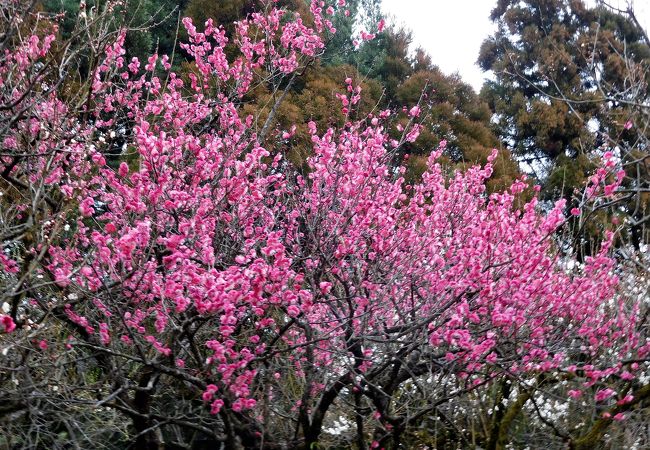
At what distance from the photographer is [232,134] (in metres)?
5.92

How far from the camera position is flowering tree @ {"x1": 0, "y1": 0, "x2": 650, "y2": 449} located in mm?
3315

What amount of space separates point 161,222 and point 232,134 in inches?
96.9

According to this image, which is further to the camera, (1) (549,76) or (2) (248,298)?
(1) (549,76)

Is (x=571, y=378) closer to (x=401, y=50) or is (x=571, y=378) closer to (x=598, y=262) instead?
(x=598, y=262)

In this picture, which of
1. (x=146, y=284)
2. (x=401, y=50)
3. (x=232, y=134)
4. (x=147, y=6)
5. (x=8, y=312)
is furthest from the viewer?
(x=401, y=50)

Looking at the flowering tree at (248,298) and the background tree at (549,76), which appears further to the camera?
the background tree at (549,76)

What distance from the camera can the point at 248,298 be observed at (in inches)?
124

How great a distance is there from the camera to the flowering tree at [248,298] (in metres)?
3.31

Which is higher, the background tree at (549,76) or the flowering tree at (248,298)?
the background tree at (549,76)

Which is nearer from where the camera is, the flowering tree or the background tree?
the flowering tree

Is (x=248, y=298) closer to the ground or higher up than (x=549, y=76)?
closer to the ground

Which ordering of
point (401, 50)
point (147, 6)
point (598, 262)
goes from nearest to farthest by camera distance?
point (598, 262) < point (147, 6) < point (401, 50)

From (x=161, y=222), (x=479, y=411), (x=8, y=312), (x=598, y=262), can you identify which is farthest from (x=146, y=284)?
(x=598, y=262)

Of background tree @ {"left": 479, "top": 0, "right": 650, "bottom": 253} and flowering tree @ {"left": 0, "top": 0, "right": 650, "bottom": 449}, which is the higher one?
background tree @ {"left": 479, "top": 0, "right": 650, "bottom": 253}
